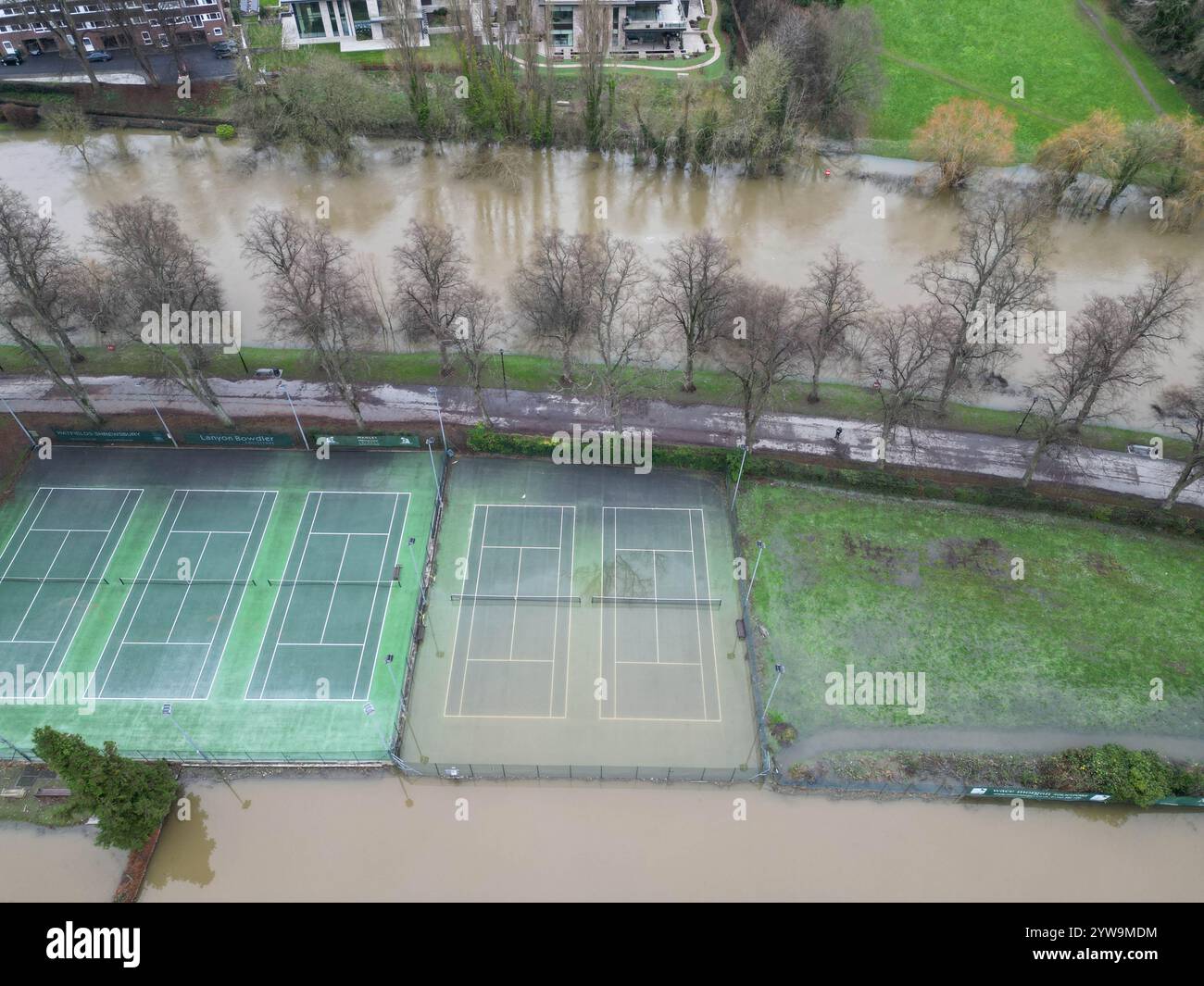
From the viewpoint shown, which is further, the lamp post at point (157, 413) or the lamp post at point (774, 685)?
the lamp post at point (157, 413)

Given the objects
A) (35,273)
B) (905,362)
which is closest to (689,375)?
(905,362)

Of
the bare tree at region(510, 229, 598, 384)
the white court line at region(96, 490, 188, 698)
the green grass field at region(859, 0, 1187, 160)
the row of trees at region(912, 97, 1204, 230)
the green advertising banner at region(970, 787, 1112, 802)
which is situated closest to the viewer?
the green advertising banner at region(970, 787, 1112, 802)

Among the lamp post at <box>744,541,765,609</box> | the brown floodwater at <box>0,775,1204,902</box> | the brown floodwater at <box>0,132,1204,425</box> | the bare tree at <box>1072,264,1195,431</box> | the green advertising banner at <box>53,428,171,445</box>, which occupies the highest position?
the bare tree at <box>1072,264,1195,431</box>

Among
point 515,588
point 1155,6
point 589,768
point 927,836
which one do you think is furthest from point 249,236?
point 1155,6

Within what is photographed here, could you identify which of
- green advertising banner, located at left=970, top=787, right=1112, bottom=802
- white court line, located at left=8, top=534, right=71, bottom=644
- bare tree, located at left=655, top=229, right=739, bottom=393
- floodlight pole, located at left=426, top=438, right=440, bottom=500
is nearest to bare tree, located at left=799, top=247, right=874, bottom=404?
bare tree, located at left=655, top=229, right=739, bottom=393

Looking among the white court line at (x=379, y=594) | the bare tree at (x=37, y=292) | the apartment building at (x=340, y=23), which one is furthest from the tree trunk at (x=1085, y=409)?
the apartment building at (x=340, y=23)

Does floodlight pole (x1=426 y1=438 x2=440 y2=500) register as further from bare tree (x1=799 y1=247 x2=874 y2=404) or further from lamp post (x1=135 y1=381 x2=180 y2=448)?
bare tree (x1=799 y1=247 x2=874 y2=404)

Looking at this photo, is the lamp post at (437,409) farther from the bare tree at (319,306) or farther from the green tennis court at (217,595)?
the bare tree at (319,306)
